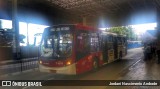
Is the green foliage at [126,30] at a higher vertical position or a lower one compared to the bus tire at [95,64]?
higher

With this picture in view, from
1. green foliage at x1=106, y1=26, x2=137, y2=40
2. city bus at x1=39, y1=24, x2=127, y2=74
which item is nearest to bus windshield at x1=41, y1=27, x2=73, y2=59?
city bus at x1=39, y1=24, x2=127, y2=74

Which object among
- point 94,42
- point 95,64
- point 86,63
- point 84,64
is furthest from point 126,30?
point 84,64

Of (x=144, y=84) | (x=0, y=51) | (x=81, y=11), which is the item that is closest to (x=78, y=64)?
(x=144, y=84)

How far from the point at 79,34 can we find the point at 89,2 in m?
15.8

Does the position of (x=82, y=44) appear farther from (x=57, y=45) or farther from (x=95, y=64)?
(x=95, y=64)

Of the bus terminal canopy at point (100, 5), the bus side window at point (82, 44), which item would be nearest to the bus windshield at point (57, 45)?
the bus side window at point (82, 44)

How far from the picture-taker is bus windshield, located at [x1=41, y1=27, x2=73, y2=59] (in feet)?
40.4

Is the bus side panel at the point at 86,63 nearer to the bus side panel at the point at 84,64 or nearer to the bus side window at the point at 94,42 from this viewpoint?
the bus side panel at the point at 84,64

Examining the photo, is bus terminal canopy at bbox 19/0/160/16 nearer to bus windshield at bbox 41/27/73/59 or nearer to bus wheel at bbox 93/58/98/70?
bus wheel at bbox 93/58/98/70

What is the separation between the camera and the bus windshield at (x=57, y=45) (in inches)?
485

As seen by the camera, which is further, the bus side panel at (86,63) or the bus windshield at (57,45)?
the bus side panel at (86,63)

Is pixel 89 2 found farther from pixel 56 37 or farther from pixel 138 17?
pixel 56 37

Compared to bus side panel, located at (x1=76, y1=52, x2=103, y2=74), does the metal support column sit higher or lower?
higher

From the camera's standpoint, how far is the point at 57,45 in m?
12.4
